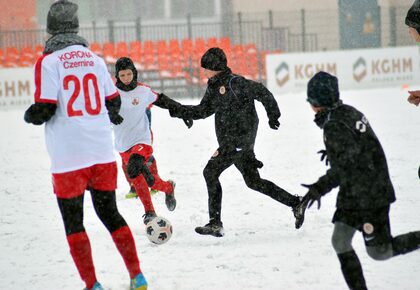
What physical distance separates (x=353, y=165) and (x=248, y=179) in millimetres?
2560

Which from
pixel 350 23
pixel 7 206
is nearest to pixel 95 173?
pixel 7 206

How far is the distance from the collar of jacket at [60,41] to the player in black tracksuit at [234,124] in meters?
2.20

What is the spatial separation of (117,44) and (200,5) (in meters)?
7.31

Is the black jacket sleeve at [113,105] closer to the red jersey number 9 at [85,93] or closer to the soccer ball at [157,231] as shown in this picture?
the red jersey number 9 at [85,93]

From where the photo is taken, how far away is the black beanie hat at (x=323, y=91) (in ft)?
13.3

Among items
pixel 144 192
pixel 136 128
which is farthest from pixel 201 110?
pixel 144 192

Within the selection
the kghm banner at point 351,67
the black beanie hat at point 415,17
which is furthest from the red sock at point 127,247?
the kghm banner at point 351,67

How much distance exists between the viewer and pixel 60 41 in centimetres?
428

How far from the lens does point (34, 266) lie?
18.2 ft

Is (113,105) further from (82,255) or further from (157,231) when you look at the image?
(157,231)

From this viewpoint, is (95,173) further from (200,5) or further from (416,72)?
(200,5)

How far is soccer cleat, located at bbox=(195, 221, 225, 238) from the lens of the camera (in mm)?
6262

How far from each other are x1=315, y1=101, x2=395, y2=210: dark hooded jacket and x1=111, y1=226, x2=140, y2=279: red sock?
1267mm

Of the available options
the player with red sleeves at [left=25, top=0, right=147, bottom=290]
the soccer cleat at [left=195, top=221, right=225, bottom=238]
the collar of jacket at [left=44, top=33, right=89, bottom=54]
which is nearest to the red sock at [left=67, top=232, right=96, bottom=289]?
the player with red sleeves at [left=25, top=0, right=147, bottom=290]
